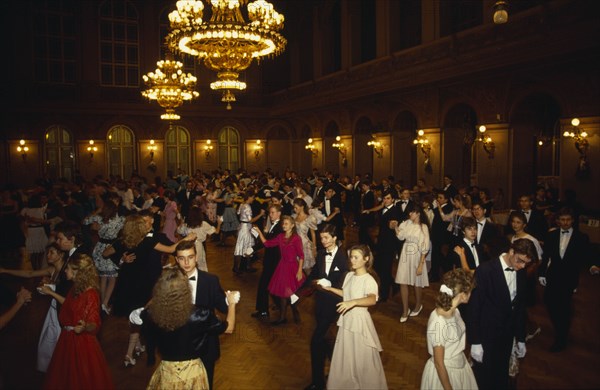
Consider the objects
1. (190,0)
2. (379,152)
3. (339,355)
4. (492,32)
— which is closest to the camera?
(339,355)

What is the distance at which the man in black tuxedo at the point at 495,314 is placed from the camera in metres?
4.03

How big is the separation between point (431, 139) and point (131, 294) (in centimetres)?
1239

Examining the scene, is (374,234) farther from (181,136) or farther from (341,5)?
(181,136)

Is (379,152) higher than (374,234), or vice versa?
(379,152)

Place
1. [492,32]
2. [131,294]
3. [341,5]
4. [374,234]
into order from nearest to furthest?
[131,294] → [492,32] → [374,234] → [341,5]

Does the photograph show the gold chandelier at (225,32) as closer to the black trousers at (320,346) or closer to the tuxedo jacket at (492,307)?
the black trousers at (320,346)

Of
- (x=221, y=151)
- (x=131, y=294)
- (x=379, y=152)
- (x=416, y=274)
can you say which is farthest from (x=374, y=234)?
(x=221, y=151)

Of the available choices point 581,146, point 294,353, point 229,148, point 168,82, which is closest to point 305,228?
point 294,353

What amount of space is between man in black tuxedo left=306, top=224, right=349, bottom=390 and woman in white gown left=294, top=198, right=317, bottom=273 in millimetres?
2919

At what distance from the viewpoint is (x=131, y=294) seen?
5363 mm

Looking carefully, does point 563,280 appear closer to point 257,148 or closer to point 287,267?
point 287,267

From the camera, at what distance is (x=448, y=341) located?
3471mm

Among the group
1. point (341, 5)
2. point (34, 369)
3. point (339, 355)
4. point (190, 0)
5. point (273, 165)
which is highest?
point (341, 5)

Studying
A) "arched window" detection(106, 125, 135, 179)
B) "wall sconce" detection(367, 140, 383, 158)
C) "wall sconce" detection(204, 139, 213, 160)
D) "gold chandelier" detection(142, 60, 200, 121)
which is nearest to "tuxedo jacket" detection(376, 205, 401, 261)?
"gold chandelier" detection(142, 60, 200, 121)
